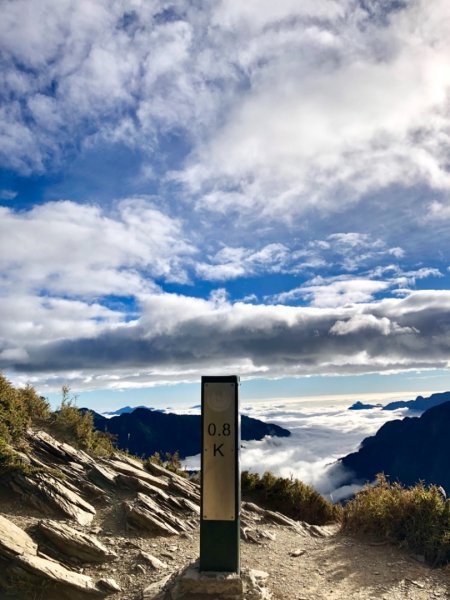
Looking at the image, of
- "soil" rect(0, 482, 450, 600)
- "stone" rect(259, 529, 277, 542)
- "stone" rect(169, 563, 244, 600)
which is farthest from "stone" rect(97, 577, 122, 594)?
"stone" rect(259, 529, 277, 542)

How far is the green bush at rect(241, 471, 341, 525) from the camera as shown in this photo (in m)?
17.5

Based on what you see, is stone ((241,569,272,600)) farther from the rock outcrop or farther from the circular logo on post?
the circular logo on post

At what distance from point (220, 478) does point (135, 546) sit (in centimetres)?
370

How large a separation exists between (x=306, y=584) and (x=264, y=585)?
1.35 meters

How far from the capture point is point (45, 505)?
38.0 ft

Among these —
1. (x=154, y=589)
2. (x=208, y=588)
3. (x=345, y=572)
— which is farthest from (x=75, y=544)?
(x=345, y=572)

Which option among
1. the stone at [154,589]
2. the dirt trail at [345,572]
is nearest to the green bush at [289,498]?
the dirt trail at [345,572]

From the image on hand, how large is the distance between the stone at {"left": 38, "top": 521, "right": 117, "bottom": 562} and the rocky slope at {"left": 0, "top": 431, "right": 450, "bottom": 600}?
21 millimetres

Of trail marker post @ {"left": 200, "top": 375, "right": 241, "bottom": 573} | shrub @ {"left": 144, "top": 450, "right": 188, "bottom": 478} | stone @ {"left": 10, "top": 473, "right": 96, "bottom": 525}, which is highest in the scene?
trail marker post @ {"left": 200, "top": 375, "right": 241, "bottom": 573}

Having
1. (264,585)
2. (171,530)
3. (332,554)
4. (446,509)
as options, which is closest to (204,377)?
(264,585)

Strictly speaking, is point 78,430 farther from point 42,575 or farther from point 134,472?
point 42,575

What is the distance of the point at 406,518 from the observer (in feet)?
41.5

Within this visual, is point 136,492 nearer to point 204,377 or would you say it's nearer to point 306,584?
point 306,584

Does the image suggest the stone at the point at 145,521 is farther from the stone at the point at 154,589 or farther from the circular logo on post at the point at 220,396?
the circular logo on post at the point at 220,396
